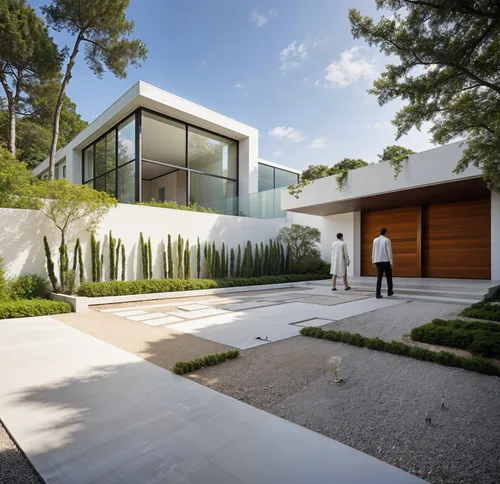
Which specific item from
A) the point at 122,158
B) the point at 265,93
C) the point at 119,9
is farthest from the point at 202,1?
the point at 122,158

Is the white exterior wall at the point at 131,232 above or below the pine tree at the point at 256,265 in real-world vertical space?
above

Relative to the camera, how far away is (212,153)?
15328 mm

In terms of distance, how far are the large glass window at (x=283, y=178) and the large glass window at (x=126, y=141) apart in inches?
334

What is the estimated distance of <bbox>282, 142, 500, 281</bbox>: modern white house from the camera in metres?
8.69

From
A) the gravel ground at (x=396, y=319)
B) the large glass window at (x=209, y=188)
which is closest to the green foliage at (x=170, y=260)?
the large glass window at (x=209, y=188)

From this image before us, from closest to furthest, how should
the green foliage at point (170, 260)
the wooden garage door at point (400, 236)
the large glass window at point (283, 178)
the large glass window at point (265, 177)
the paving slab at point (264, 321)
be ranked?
1. the paving slab at point (264, 321)
2. the green foliage at point (170, 260)
3. the wooden garage door at point (400, 236)
4. the large glass window at point (265, 177)
5. the large glass window at point (283, 178)

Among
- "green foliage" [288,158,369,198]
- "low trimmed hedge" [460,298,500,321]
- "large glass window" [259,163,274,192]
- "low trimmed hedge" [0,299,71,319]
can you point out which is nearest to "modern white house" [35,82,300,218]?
"large glass window" [259,163,274,192]

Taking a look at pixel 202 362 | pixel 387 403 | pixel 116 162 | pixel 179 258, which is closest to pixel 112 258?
pixel 179 258

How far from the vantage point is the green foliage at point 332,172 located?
415 inches

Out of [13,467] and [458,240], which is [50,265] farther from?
[458,240]

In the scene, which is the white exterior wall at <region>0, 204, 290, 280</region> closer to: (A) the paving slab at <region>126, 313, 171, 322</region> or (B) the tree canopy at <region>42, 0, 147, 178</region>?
(A) the paving slab at <region>126, 313, 171, 322</region>

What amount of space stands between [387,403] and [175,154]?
14.6 metres

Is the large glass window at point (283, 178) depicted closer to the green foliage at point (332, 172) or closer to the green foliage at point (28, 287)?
the green foliage at point (332, 172)

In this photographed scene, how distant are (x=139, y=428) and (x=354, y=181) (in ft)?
32.1
